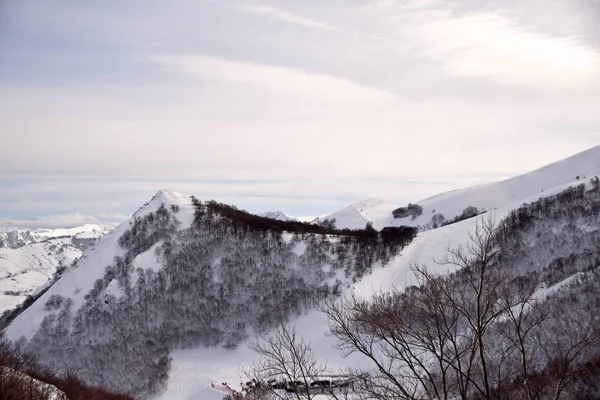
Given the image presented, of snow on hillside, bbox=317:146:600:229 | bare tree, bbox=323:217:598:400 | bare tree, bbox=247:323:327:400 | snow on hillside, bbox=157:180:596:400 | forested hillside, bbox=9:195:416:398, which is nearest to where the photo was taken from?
bare tree, bbox=323:217:598:400

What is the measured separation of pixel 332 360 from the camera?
57.9 meters

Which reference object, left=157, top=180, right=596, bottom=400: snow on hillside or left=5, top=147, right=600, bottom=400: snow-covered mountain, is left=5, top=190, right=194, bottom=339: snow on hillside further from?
left=157, top=180, right=596, bottom=400: snow on hillside

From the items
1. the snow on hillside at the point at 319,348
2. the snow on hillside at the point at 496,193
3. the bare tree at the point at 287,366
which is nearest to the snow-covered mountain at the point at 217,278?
the snow on hillside at the point at 319,348

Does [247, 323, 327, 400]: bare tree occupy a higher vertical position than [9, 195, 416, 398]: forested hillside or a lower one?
higher

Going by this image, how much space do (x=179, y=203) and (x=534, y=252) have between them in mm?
58378

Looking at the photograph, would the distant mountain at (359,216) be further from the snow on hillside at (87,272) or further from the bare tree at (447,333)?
the bare tree at (447,333)

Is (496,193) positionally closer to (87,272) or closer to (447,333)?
(87,272)

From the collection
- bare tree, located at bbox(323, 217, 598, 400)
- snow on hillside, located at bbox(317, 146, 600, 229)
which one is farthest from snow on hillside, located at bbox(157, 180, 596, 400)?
snow on hillside, located at bbox(317, 146, 600, 229)

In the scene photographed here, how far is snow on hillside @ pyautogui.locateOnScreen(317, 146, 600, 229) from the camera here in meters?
152

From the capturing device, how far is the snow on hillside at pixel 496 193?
498 ft

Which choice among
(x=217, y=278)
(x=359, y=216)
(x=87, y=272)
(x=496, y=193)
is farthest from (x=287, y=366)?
(x=359, y=216)

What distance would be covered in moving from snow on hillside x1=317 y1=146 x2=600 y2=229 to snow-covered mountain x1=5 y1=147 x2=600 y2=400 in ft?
245

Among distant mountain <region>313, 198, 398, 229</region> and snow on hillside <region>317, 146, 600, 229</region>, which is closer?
snow on hillside <region>317, 146, 600, 229</region>

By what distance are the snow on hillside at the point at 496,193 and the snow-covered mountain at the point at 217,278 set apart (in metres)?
74.6
